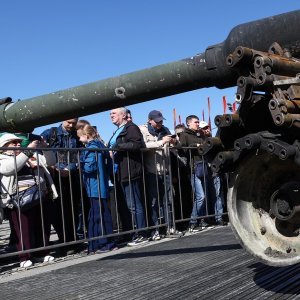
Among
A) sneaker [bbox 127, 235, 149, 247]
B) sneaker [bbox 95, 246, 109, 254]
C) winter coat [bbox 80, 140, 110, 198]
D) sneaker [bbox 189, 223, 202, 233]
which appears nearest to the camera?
sneaker [bbox 95, 246, 109, 254]

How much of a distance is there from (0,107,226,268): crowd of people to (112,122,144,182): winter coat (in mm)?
13

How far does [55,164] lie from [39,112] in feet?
10.1

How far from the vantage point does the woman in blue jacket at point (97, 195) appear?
6387 mm

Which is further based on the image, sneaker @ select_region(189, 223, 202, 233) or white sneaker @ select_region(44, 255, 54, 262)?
sneaker @ select_region(189, 223, 202, 233)

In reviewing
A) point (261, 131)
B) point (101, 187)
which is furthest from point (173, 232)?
point (261, 131)

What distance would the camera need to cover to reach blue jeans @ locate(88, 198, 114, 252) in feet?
20.9

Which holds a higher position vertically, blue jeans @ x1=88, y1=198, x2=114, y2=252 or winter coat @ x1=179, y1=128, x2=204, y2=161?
winter coat @ x1=179, y1=128, x2=204, y2=161

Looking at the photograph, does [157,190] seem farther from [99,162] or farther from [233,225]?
[233,225]

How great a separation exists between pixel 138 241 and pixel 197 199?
4.90 ft

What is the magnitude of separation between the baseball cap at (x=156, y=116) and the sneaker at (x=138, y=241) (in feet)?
6.25

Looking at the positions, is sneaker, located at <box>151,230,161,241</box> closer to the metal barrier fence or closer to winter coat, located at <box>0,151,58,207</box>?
the metal barrier fence

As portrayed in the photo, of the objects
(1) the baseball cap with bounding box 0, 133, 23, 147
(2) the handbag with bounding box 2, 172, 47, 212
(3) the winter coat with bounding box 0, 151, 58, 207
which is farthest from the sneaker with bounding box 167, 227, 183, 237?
(1) the baseball cap with bounding box 0, 133, 23, 147

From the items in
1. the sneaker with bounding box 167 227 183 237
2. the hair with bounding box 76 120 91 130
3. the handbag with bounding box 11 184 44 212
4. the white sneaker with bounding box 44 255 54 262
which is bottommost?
the sneaker with bounding box 167 227 183 237

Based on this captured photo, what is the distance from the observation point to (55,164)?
6.49m
